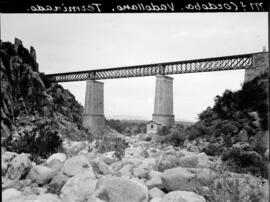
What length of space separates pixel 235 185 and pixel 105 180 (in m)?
2.08

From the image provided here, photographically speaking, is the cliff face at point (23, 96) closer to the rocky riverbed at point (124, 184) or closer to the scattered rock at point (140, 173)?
the rocky riverbed at point (124, 184)

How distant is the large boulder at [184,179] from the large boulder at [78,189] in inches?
51.9

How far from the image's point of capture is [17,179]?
795cm

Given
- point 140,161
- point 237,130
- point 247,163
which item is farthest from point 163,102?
point 140,161

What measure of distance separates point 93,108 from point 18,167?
97.3ft

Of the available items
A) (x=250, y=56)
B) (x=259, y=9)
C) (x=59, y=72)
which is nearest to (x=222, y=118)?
(x=250, y=56)

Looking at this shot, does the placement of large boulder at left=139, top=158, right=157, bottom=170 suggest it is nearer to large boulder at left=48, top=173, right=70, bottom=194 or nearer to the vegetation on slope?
large boulder at left=48, top=173, right=70, bottom=194

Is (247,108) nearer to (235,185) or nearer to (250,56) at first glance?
(250,56)

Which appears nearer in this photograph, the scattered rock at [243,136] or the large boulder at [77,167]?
the large boulder at [77,167]

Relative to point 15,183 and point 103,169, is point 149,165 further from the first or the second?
point 15,183

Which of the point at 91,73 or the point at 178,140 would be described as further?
the point at 91,73

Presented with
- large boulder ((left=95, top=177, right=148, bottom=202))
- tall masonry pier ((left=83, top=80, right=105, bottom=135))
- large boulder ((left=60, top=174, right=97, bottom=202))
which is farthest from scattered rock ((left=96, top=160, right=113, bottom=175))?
tall masonry pier ((left=83, top=80, right=105, bottom=135))

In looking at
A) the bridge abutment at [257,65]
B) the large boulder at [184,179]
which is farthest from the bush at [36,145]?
the bridge abutment at [257,65]

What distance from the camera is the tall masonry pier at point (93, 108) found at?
37.6m
